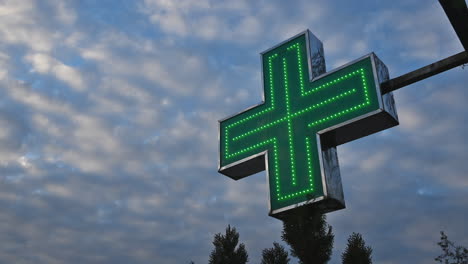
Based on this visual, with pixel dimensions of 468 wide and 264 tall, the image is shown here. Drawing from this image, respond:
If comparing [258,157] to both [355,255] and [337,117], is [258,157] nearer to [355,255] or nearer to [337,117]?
[337,117]

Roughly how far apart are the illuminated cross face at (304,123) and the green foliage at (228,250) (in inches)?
→ 36.3

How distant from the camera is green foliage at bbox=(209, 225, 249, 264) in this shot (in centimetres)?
812

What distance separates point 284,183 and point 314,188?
694 mm

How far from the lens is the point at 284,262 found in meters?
7.19

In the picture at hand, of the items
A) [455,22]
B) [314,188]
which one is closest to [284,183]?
[314,188]

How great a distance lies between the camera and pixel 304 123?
31.3 feet

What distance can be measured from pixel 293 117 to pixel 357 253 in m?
3.57

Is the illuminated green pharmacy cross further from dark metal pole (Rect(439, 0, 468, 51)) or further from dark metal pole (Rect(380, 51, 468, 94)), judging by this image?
dark metal pole (Rect(439, 0, 468, 51))

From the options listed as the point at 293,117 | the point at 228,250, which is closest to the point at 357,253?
the point at 228,250

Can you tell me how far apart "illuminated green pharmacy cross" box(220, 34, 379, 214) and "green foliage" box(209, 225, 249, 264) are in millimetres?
983

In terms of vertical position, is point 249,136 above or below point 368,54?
below

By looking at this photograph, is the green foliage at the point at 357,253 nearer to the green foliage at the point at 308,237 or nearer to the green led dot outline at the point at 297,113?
the green foliage at the point at 308,237

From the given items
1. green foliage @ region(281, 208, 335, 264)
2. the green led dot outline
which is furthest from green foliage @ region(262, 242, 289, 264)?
the green led dot outline

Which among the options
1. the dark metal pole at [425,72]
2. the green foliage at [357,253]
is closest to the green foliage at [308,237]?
the green foliage at [357,253]
